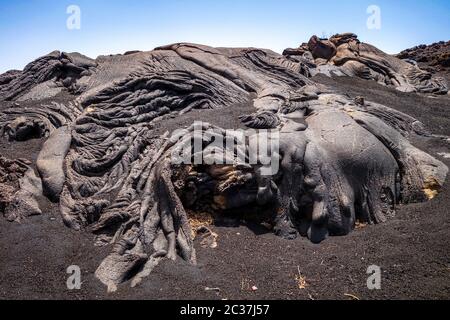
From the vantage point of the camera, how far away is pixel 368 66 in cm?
Answer: 988

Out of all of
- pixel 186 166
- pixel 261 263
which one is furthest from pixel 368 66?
pixel 261 263

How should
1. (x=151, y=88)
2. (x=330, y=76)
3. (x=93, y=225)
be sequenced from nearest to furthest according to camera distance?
(x=93, y=225)
(x=151, y=88)
(x=330, y=76)

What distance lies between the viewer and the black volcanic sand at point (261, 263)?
3.13 meters

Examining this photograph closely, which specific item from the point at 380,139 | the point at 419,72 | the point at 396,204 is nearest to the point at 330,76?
the point at 419,72

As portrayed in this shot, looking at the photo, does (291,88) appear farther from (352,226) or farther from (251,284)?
(251,284)

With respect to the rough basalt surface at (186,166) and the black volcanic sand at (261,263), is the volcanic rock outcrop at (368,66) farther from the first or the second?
the black volcanic sand at (261,263)

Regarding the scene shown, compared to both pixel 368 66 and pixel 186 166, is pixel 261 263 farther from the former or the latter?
pixel 368 66

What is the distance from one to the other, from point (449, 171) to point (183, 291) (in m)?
3.85

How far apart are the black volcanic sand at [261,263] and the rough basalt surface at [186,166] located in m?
0.16

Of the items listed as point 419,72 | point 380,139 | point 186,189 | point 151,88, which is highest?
point 419,72

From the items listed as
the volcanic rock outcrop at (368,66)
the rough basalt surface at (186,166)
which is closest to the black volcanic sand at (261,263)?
the rough basalt surface at (186,166)

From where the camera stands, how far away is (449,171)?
192 inches

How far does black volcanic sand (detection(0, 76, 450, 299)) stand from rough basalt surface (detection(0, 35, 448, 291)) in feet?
0.51
